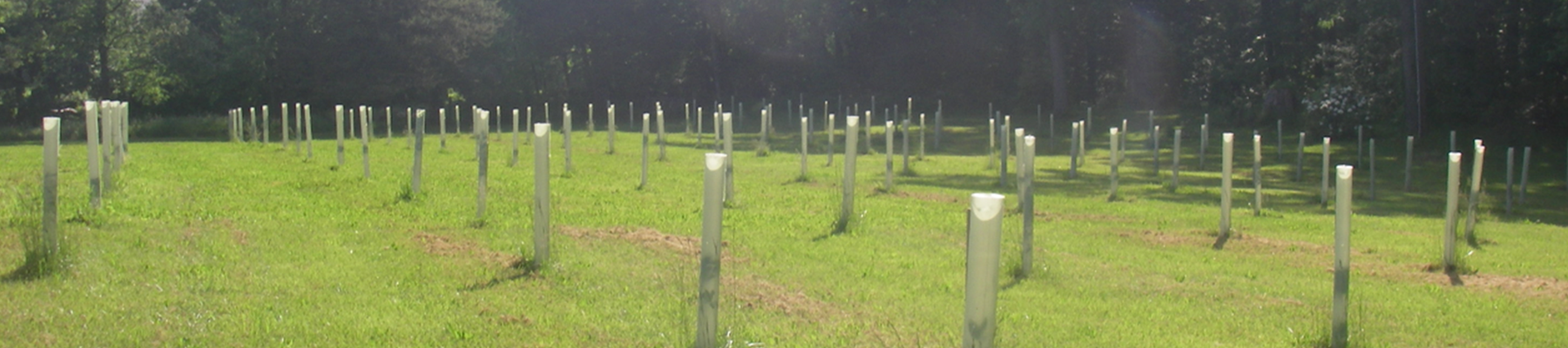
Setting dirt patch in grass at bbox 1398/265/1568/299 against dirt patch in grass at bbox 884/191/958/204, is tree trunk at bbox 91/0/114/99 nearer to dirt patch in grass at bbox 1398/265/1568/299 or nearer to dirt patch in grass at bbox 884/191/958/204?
dirt patch in grass at bbox 884/191/958/204

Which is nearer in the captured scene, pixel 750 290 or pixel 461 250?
pixel 750 290

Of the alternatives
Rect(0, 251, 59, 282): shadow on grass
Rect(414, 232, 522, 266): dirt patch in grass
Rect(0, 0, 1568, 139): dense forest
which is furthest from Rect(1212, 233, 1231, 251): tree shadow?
Rect(0, 0, 1568, 139): dense forest

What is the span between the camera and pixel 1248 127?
39281 millimetres

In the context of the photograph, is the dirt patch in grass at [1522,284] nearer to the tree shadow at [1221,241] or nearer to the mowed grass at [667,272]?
the mowed grass at [667,272]

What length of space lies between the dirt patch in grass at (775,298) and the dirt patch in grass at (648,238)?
1075 mm

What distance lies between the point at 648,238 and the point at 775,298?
2.71m

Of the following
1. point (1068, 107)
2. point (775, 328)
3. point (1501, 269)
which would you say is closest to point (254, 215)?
point (775, 328)

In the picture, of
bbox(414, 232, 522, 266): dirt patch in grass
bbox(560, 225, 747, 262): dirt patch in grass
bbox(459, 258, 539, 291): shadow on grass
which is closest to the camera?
bbox(459, 258, 539, 291): shadow on grass

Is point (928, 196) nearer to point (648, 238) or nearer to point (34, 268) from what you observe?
point (648, 238)

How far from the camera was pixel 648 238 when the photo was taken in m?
10.3

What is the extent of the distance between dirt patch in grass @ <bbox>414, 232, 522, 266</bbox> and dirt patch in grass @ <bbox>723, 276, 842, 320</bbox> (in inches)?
57.6

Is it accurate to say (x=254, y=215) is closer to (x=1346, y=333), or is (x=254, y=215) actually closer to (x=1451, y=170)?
(x=1346, y=333)

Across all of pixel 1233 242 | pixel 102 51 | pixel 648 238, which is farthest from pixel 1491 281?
pixel 102 51

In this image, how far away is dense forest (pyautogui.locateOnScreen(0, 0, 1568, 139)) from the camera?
31.0m
